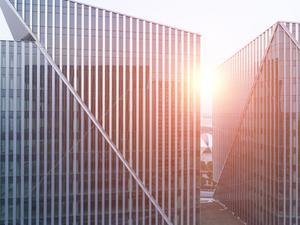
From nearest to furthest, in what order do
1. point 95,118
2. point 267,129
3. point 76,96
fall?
1. point 76,96
2. point 95,118
3. point 267,129

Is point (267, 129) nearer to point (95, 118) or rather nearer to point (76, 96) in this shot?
point (95, 118)

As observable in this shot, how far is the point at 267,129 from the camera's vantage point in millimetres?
47906

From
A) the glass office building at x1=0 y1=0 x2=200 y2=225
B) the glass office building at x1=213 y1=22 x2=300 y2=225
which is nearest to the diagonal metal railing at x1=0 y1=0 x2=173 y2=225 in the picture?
the glass office building at x1=0 y1=0 x2=200 y2=225

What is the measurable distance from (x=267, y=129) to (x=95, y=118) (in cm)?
2656

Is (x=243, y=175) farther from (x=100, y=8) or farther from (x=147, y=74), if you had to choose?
(x=100, y=8)

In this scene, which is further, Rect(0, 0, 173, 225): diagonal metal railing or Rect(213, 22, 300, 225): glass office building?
Rect(213, 22, 300, 225): glass office building

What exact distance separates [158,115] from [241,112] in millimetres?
21074

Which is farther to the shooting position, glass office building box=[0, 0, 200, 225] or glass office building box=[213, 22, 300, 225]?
→ glass office building box=[213, 22, 300, 225]

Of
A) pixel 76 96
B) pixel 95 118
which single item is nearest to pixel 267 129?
pixel 95 118

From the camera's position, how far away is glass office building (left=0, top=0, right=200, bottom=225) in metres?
41.7

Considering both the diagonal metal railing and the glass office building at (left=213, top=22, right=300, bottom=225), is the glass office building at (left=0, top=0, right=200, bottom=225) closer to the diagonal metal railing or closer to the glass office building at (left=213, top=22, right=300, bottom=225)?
the diagonal metal railing

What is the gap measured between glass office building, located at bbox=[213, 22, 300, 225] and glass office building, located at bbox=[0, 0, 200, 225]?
11643mm

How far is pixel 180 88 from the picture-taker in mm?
45250

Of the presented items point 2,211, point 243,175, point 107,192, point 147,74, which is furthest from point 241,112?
point 2,211
